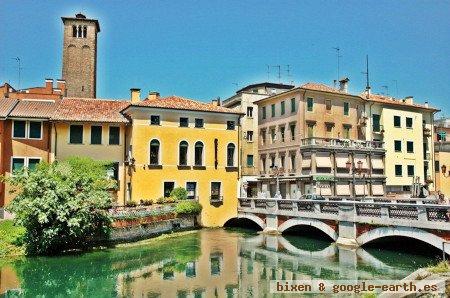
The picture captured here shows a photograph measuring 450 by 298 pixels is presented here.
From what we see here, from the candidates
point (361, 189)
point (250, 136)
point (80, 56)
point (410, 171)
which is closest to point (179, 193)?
point (250, 136)

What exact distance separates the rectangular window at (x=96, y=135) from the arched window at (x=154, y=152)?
442cm

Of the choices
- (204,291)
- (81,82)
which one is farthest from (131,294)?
(81,82)

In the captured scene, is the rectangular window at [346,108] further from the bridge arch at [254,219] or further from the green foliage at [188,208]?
the green foliage at [188,208]

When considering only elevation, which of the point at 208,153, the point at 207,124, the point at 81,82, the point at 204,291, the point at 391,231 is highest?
the point at 81,82

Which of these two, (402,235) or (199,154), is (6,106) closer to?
(199,154)

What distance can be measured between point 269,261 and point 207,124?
16.9 m

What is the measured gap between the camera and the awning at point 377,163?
4419 cm

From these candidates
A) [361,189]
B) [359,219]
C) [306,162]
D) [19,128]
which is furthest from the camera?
[361,189]

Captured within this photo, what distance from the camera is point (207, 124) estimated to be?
38.0 metres

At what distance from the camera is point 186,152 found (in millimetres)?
37188

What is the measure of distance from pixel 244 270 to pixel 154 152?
55.6ft

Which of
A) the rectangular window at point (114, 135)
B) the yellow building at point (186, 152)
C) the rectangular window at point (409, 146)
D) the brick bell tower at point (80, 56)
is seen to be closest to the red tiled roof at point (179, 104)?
the yellow building at point (186, 152)

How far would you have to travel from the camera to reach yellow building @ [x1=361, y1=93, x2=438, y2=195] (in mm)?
46906

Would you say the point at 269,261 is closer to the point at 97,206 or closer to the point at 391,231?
the point at 391,231
